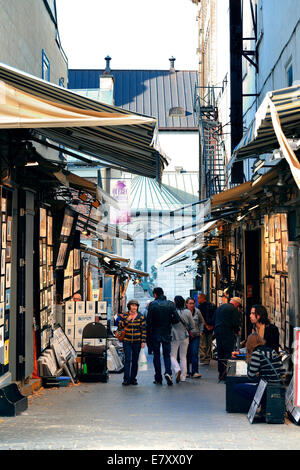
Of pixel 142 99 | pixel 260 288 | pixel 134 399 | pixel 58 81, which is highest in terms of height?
pixel 142 99

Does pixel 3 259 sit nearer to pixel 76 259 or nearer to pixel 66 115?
pixel 66 115

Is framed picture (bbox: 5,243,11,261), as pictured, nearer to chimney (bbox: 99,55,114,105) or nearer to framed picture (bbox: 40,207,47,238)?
framed picture (bbox: 40,207,47,238)

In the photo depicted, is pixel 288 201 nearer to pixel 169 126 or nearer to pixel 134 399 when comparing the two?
pixel 134 399

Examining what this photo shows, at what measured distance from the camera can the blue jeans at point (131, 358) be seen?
1260 centimetres

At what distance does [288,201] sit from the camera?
39.0ft

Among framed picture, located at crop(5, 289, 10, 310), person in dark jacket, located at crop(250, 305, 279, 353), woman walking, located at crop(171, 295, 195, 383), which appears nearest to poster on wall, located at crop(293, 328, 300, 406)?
person in dark jacket, located at crop(250, 305, 279, 353)

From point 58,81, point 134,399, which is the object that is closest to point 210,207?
point 134,399

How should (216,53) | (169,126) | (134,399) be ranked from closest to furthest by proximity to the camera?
(134,399) < (216,53) < (169,126)

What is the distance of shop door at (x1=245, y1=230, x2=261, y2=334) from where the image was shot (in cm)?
1777

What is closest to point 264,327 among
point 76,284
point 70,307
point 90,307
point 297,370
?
point 297,370
